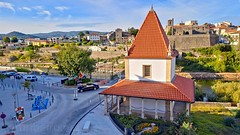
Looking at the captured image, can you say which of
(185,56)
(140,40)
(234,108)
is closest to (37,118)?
(140,40)

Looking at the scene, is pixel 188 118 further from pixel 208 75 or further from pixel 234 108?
pixel 208 75

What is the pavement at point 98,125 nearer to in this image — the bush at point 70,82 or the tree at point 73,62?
the bush at point 70,82

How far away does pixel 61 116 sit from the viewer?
1667 cm

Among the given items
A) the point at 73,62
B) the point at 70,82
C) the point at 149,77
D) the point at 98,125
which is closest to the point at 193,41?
the point at 73,62

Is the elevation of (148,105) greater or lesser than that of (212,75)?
greater

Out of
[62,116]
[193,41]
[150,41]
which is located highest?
[193,41]

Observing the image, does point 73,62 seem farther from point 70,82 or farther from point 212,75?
point 212,75

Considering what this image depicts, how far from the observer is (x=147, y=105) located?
15.9 metres

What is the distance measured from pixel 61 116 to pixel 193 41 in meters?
59.3

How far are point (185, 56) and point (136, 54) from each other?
47812mm

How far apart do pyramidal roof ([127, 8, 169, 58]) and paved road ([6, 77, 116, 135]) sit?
7.10 metres

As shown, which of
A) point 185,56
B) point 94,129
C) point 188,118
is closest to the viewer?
point 188,118

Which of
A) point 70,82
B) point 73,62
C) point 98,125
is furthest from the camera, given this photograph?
point 73,62

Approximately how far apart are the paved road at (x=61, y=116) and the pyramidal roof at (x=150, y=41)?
23.3 ft
